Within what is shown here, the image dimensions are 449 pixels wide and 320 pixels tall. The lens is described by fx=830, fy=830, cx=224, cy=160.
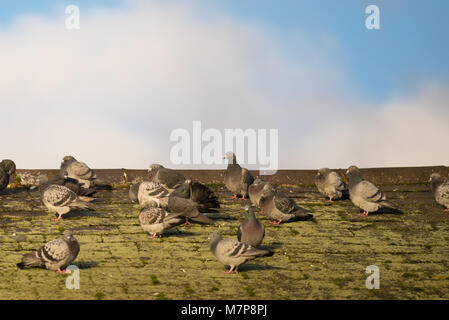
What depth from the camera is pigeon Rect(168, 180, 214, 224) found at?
48.6ft

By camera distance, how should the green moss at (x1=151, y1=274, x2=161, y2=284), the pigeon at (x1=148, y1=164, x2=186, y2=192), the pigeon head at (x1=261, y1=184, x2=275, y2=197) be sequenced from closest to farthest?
the green moss at (x1=151, y1=274, x2=161, y2=284)
the pigeon head at (x1=261, y1=184, x2=275, y2=197)
the pigeon at (x1=148, y1=164, x2=186, y2=192)

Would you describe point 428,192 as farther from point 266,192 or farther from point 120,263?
point 120,263

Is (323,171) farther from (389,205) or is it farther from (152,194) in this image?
(152,194)

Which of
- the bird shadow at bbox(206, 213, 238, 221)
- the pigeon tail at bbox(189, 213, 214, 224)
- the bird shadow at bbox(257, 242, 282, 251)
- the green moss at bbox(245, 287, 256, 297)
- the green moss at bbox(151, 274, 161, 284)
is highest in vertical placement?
the bird shadow at bbox(206, 213, 238, 221)

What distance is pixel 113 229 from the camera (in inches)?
569

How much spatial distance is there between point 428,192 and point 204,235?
6365 mm

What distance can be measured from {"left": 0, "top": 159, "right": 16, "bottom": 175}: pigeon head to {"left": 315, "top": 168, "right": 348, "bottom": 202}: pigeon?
671 centimetres

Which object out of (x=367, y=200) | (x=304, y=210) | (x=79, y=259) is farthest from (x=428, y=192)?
(x=79, y=259)

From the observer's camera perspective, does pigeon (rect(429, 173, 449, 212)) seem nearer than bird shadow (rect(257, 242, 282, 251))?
No

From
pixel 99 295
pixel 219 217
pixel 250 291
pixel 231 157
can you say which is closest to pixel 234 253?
pixel 250 291

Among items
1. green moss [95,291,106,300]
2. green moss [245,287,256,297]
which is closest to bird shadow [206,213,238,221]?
green moss [245,287,256,297]

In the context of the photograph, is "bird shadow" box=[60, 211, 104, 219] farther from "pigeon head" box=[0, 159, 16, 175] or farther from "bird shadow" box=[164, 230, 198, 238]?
"pigeon head" box=[0, 159, 16, 175]

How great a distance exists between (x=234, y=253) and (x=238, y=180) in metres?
5.49
